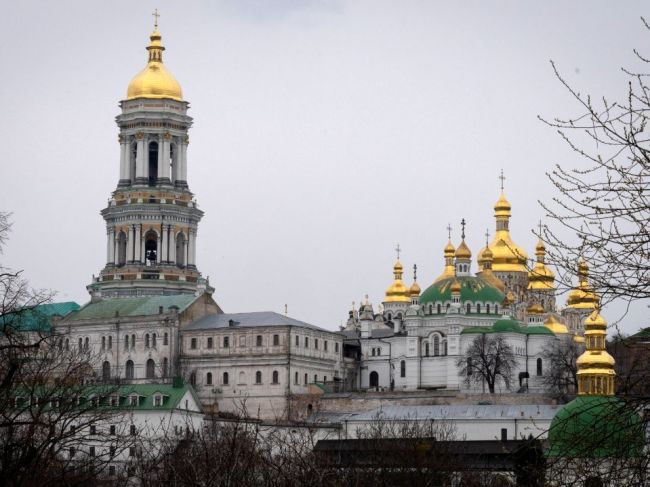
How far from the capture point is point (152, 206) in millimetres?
118062

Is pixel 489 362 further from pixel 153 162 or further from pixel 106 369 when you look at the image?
pixel 153 162

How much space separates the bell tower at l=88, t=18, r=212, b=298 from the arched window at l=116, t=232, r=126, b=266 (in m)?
0.06

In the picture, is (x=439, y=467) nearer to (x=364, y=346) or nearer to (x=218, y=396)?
(x=218, y=396)

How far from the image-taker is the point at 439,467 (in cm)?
5250

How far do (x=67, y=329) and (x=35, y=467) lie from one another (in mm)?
90022

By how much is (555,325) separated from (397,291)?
21307mm

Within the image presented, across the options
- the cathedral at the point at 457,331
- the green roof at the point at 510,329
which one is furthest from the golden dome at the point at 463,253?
the green roof at the point at 510,329

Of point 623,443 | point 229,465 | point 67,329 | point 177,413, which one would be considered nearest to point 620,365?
point 177,413

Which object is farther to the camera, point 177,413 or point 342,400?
point 342,400

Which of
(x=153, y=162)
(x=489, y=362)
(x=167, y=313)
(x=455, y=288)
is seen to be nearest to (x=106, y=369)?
(x=167, y=313)

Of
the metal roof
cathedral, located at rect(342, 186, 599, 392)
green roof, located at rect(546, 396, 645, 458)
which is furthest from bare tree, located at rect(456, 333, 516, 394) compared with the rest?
green roof, located at rect(546, 396, 645, 458)

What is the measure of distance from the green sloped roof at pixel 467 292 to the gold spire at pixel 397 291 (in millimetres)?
15960

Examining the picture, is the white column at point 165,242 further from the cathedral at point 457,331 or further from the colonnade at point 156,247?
the cathedral at point 457,331

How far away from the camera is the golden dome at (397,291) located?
430 ft
